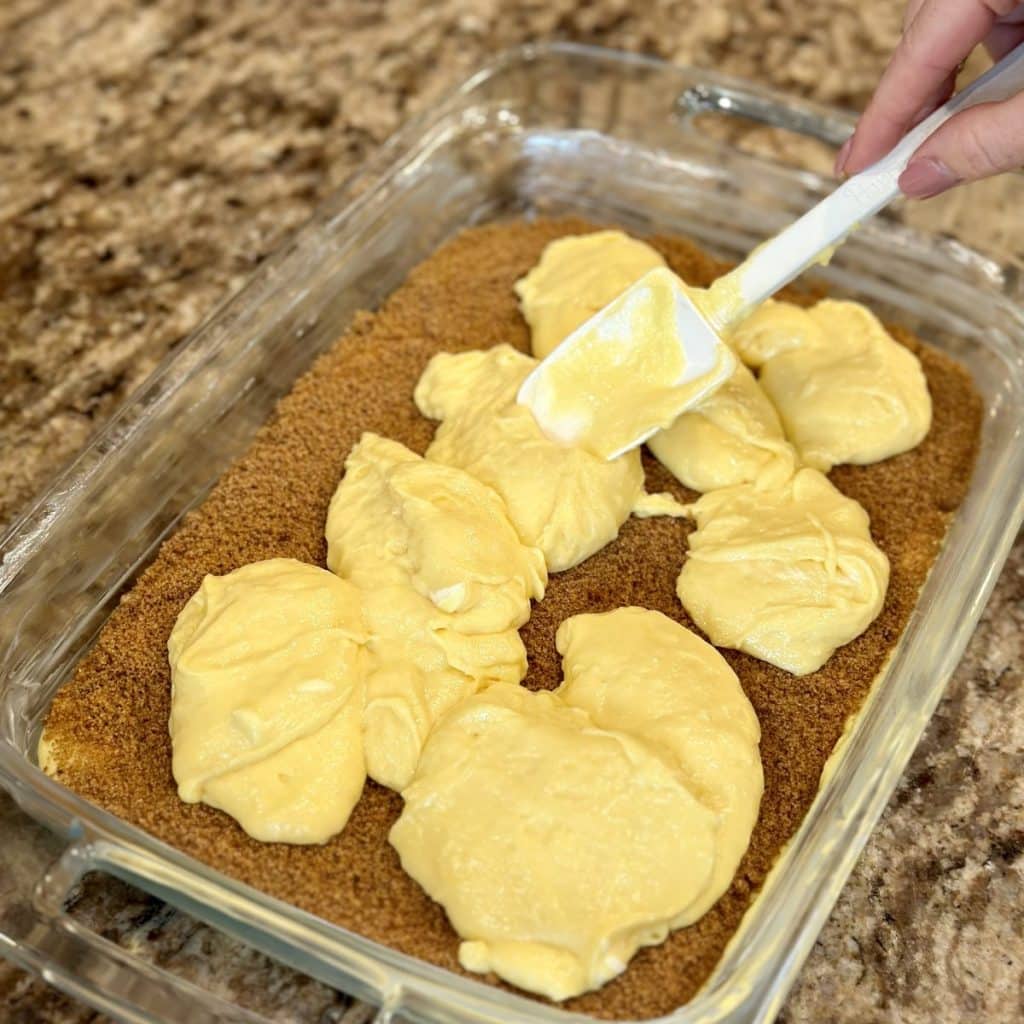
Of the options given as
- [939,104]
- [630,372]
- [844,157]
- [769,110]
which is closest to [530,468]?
[630,372]

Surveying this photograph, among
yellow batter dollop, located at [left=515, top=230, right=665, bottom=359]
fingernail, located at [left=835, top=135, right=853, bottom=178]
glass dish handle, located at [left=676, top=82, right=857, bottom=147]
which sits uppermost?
fingernail, located at [left=835, top=135, right=853, bottom=178]

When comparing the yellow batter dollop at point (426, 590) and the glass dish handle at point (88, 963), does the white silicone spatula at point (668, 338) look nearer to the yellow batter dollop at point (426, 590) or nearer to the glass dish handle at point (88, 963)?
the yellow batter dollop at point (426, 590)

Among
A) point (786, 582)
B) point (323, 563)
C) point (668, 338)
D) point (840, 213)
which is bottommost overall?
point (786, 582)

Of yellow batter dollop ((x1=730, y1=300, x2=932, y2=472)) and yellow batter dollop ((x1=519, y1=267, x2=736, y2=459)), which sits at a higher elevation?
yellow batter dollop ((x1=519, y1=267, x2=736, y2=459))

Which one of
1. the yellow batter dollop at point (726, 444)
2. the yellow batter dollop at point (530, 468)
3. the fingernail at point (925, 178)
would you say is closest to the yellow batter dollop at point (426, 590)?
the yellow batter dollop at point (530, 468)

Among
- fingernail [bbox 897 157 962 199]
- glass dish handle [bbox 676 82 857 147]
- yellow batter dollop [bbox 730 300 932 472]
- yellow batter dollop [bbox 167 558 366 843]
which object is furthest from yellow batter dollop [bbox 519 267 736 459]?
glass dish handle [bbox 676 82 857 147]

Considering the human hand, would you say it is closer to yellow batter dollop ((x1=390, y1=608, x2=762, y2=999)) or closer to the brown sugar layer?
the brown sugar layer

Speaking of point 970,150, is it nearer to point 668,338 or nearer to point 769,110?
point 668,338
